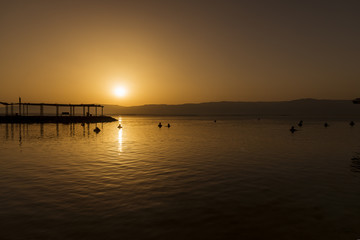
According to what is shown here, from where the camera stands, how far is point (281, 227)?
867 cm

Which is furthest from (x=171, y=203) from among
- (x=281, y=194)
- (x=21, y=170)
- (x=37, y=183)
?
(x=21, y=170)

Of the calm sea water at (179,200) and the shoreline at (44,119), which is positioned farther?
the shoreline at (44,119)

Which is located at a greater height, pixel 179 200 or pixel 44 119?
pixel 44 119

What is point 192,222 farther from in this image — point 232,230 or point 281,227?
point 281,227

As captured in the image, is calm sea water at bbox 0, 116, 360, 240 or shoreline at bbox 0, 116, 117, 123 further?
shoreline at bbox 0, 116, 117, 123

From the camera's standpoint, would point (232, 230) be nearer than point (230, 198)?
Yes

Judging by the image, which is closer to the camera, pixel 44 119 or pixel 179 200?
pixel 179 200

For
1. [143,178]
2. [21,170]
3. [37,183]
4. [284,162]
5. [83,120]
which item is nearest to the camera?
[37,183]

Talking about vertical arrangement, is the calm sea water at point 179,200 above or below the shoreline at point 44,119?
below

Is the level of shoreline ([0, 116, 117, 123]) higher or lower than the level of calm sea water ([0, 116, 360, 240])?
higher

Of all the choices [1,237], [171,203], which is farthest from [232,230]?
[1,237]

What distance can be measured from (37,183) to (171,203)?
319 inches

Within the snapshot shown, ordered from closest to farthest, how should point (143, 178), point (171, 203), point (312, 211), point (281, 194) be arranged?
point (312, 211) < point (171, 203) < point (281, 194) < point (143, 178)

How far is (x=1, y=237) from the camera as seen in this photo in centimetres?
788
